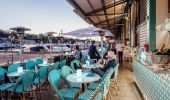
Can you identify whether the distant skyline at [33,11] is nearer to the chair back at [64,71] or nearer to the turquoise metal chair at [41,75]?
the turquoise metal chair at [41,75]

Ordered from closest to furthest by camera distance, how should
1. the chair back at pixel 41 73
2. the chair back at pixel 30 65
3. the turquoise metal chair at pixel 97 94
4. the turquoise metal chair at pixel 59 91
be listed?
the turquoise metal chair at pixel 97 94, the turquoise metal chair at pixel 59 91, the chair back at pixel 41 73, the chair back at pixel 30 65

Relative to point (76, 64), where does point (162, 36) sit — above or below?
above

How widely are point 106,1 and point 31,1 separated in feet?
24.8

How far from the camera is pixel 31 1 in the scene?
1617 centimetres

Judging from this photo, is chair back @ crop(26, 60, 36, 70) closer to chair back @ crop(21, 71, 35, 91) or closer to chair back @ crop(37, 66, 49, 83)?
chair back @ crop(37, 66, 49, 83)

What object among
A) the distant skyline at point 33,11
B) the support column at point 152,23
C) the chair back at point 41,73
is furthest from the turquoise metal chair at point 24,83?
the distant skyline at point 33,11

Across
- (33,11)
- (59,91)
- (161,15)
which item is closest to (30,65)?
(59,91)

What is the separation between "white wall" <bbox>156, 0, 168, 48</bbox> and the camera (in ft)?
17.3

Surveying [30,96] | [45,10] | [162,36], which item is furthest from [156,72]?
[45,10]

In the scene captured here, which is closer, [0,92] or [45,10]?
[0,92]

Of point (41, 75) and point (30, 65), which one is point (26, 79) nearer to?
point (41, 75)

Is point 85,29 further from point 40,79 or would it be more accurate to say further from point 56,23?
point 56,23

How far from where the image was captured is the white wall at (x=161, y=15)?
5258 mm

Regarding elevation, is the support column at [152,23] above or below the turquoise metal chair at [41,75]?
above
